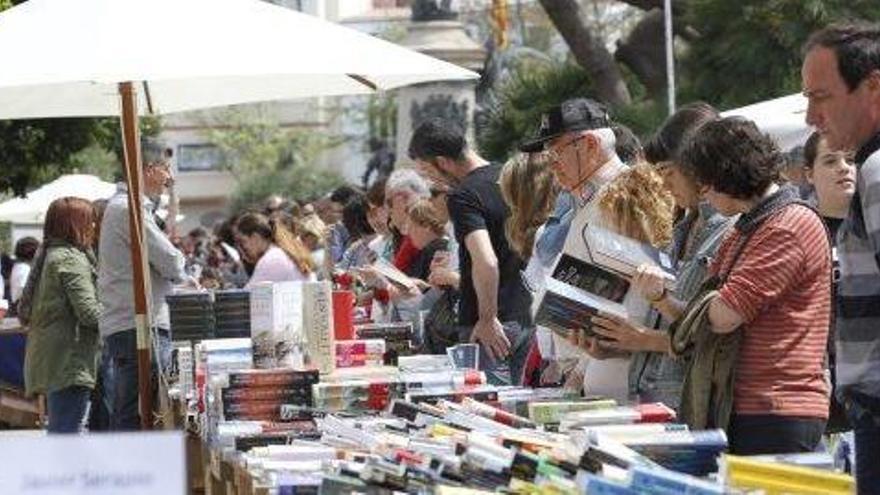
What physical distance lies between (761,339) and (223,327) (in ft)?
14.1

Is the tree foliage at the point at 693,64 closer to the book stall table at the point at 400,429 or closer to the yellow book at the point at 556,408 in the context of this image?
the book stall table at the point at 400,429

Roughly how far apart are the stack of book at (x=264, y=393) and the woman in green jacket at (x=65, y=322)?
410 cm

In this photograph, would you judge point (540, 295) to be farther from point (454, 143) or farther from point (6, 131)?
point (6, 131)

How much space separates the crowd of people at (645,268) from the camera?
18.1 ft

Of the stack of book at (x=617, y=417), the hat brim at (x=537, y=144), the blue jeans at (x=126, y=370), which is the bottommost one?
the blue jeans at (x=126, y=370)

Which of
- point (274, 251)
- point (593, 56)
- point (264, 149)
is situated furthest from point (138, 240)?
point (264, 149)

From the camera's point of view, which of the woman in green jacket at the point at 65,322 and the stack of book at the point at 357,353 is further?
the woman in green jacket at the point at 65,322

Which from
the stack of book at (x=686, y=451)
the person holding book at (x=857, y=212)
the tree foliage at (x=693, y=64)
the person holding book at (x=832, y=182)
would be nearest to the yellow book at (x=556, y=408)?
the stack of book at (x=686, y=451)

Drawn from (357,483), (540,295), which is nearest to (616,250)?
(540,295)

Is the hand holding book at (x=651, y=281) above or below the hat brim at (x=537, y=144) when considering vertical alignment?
below

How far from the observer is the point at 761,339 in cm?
634

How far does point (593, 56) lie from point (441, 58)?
6008 mm

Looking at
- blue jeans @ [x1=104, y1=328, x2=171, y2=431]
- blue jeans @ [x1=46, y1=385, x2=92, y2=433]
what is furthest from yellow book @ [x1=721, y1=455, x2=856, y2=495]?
blue jeans @ [x1=46, y1=385, x2=92, y2=433]

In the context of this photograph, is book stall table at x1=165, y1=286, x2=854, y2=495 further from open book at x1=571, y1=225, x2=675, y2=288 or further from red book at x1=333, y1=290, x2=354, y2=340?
open book at x1=571, y1=225, x2=675, y2=288
